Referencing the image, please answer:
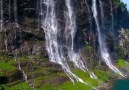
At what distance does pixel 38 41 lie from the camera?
391 feet

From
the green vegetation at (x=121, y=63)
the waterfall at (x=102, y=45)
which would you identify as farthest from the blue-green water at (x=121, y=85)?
the green vegetation at (x=121, y=63)

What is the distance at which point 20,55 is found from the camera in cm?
11075

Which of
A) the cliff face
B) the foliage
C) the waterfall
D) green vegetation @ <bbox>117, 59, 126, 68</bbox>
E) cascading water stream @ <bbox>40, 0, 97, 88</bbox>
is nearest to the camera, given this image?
the cliff face

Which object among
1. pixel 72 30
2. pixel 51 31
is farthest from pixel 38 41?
pixel 72 30

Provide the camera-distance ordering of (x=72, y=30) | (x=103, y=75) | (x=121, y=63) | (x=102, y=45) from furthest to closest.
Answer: (x=121, y=63) → (x=102, y=45) → (x=72, y=30) → (x=103, y=75)

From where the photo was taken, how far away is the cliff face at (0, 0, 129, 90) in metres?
105

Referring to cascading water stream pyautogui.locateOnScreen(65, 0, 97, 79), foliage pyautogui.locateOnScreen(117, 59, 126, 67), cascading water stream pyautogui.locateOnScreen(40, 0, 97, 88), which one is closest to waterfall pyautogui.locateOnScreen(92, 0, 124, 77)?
foliage pyautogui.locateOnScreen(117, 59, 126, 67)

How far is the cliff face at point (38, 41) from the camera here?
105 meters

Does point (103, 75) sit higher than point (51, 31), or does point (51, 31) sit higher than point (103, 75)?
point (51, 31)

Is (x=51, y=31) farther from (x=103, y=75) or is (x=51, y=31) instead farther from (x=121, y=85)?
(x=121, y=85)

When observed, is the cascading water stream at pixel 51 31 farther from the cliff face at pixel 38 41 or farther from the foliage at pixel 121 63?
the foliage at pixel 121 63

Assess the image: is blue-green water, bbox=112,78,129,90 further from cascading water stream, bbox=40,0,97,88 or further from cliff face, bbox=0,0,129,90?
cascading water stream, bbox=40,0,97,88

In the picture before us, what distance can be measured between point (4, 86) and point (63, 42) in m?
39.0

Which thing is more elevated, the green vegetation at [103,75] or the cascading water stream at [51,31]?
the cascading water stream at [51,31]
